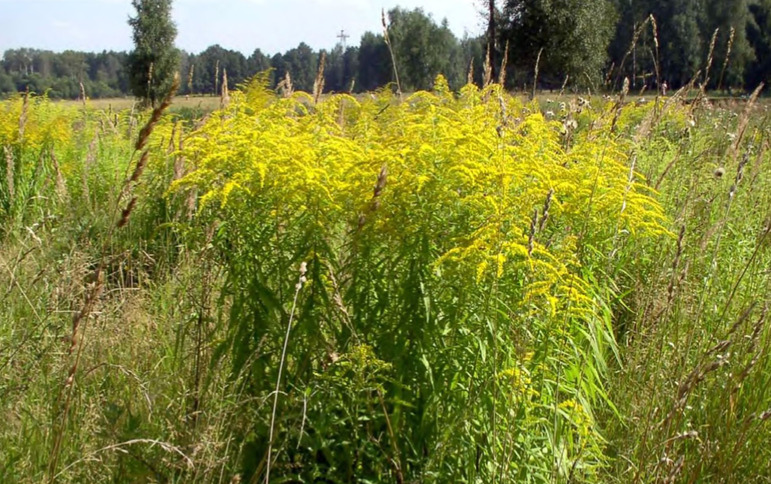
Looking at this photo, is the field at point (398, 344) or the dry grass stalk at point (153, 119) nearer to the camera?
the dry grass stalk at point (153, 119)

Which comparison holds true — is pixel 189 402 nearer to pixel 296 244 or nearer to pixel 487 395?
pixel 296 244

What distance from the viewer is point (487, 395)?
2.02 meters

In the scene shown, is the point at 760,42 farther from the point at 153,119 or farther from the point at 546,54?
the point at 153,119

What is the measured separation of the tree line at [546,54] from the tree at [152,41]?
89 cm

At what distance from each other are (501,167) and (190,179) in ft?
3.29

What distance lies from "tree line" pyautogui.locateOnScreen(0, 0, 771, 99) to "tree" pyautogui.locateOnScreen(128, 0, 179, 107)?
2.94 feet

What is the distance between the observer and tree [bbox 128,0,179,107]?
37125 mm

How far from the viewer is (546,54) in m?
26.0

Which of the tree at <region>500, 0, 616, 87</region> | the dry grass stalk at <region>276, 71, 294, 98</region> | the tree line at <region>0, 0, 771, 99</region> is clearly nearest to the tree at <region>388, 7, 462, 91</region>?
the tree line at <region>0, 0, 771, 99</region>

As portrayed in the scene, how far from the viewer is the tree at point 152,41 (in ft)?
122

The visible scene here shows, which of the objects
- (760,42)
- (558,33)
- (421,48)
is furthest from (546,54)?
(421,48)

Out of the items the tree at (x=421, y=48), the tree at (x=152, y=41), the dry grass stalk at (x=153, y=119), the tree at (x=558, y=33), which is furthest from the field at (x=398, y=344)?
the tree at (x=421, y=48)

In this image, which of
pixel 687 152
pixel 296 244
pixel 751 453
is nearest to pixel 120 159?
pixel 296 244

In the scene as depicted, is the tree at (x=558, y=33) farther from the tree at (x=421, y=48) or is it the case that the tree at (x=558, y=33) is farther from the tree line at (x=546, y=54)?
the tree at (x=421, y=48)
